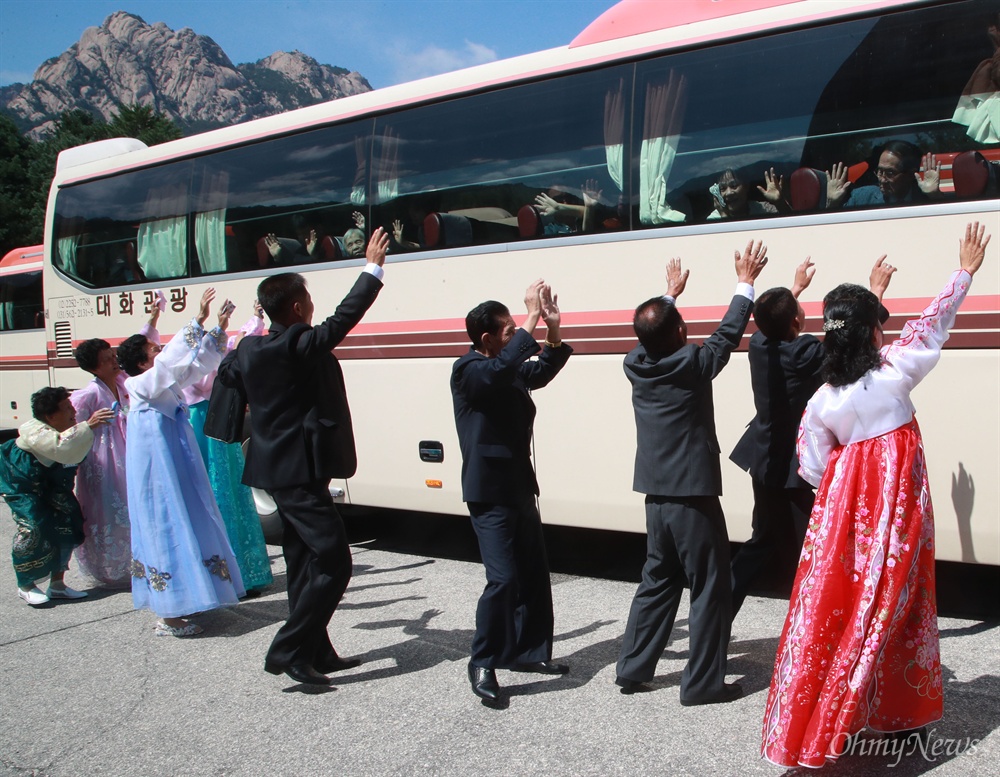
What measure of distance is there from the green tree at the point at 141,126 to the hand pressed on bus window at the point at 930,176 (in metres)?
41.6

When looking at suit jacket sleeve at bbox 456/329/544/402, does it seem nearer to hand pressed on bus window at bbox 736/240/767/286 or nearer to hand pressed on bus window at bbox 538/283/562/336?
hand pressed on bus window at bbox 538/283/562/336

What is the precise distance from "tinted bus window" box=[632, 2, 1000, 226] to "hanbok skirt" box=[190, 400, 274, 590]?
326cm

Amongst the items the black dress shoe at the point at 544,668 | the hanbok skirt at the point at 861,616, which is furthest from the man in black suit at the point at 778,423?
the hanbok skirt at the point at 861,616

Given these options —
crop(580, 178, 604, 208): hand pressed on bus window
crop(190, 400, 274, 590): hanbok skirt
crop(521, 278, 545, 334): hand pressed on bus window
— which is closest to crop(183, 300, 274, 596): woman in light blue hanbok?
crop(190, 400, 274, 590): hanbok skirt

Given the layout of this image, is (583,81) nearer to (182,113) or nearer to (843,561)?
(843,561)

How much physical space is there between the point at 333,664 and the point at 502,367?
1915 millimetres

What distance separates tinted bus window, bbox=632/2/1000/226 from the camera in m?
4.76

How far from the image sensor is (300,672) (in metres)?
4.41

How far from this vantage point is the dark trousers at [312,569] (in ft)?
14.3

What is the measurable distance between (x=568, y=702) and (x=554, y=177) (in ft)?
11.3

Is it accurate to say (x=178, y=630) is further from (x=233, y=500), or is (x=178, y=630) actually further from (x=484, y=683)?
(x=484, y=683)

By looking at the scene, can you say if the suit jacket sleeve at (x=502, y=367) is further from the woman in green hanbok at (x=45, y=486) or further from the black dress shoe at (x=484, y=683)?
the woman in green hanbok at (x=45, y=486)

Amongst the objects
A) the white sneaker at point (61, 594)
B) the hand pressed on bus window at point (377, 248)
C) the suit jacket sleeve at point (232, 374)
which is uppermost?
the hand pressed on bus window at point (377, 248)

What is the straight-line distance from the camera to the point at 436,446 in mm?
6793
